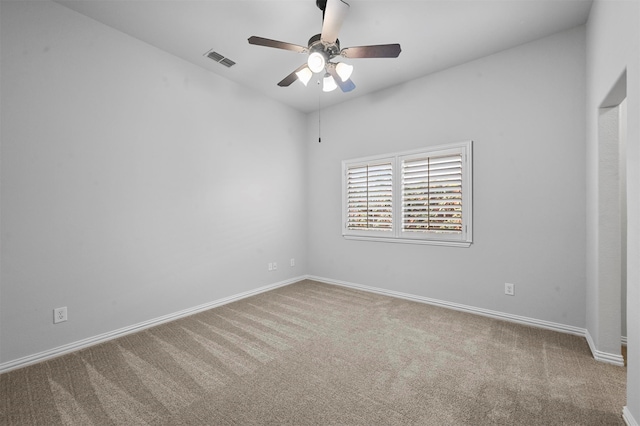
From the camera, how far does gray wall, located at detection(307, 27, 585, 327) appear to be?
9.01 feet

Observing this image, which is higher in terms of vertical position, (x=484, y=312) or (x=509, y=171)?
(x=509, y=171)

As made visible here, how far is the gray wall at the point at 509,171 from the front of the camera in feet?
9.01

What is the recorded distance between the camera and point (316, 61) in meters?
2.31

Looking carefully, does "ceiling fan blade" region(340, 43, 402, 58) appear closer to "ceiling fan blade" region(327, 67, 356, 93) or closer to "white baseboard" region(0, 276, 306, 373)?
"ceiling fan blade" region(327, 67, 356, 93)

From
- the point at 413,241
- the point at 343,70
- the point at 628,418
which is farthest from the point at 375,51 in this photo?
the point at 628,418

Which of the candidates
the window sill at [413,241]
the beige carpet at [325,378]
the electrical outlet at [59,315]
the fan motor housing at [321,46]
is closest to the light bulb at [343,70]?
the fan motor housing at [321,46]

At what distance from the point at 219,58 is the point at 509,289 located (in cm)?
427

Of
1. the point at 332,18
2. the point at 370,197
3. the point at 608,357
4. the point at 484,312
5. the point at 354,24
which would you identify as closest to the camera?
the point at 332,18

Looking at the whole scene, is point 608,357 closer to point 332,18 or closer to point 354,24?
point 332,18

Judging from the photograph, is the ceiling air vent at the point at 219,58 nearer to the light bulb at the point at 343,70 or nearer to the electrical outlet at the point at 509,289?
the light bulb at the point at 343,70

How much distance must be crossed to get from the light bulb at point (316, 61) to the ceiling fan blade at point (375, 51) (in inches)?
8.3

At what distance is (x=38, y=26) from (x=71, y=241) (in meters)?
1.83

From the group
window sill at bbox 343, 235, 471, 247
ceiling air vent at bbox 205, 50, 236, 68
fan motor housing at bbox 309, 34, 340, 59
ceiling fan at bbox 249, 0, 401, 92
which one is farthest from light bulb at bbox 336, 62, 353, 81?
window sill at bbox 343, 235, 471, 247

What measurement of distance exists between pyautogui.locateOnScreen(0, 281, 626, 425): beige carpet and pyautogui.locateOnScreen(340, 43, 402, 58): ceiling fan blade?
249cm
